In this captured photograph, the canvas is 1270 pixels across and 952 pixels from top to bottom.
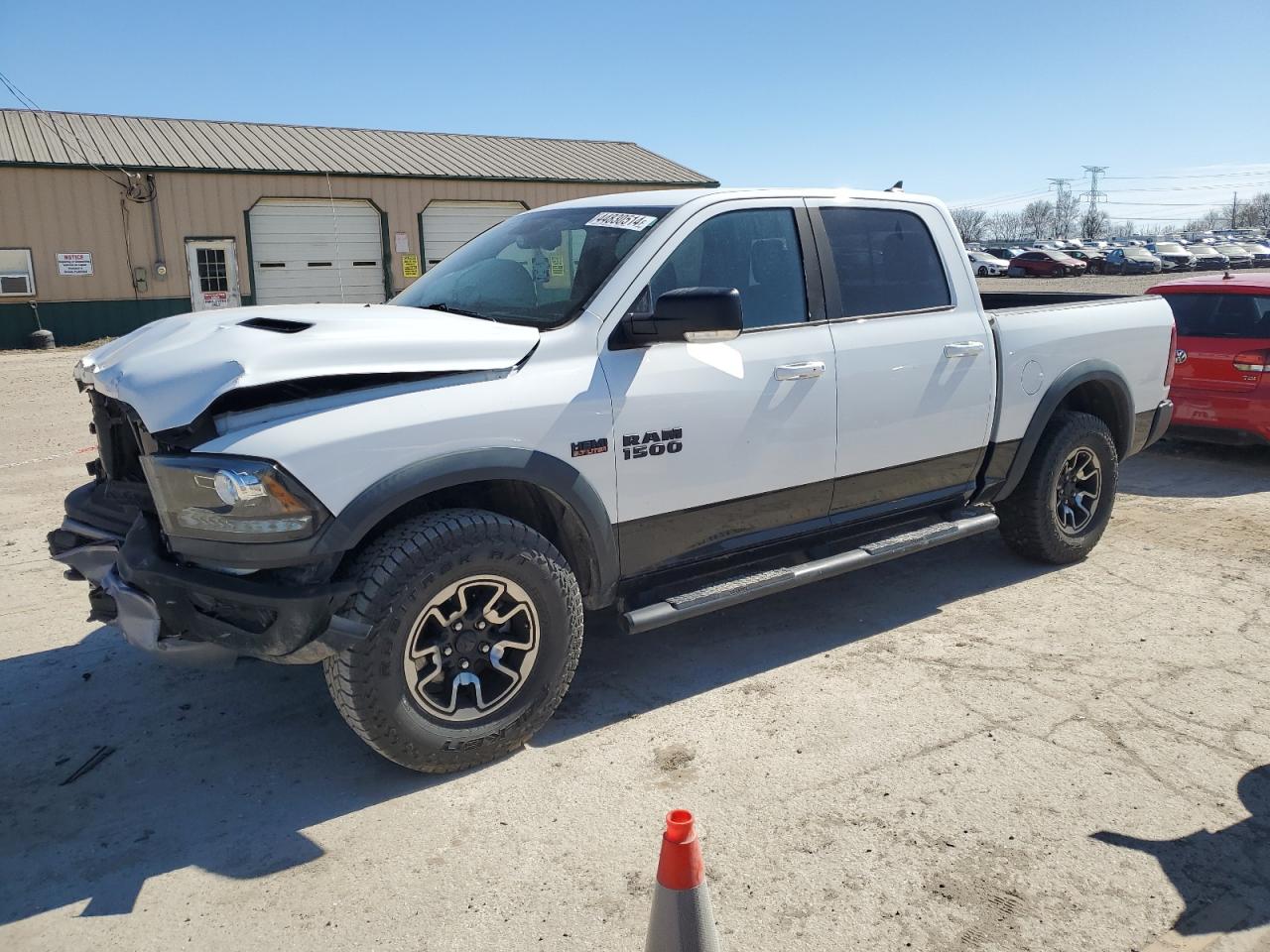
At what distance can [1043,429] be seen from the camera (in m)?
5.47

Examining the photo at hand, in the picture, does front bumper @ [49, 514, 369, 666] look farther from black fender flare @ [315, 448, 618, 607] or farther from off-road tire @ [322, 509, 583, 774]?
black fender flare @ [315, 448, 618, 607]

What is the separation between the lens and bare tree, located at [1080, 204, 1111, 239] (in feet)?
343

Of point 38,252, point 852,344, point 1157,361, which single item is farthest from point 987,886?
point 38,252

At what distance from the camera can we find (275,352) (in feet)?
10.3

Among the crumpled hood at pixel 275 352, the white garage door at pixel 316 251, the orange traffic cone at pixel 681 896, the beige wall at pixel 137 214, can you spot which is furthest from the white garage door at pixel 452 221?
the orange traffic cone at pixel 681 896

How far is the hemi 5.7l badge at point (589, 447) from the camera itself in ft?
11.9

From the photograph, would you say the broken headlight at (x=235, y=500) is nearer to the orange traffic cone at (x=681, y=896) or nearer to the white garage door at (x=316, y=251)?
the orange traffic cone at (x=681, y=896)

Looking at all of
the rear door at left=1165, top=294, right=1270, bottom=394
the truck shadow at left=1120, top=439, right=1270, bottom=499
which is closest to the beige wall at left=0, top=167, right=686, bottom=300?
the truck shadow at left=1120, top=439, right=1270, bottom=499

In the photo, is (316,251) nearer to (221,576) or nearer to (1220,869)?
(221,576)

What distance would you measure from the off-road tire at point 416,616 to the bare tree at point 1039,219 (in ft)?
429

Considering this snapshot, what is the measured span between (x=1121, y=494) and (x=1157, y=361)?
6.15 ft

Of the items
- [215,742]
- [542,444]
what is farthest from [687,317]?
[215,742]

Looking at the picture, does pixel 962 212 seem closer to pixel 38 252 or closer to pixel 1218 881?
pixel 38 252

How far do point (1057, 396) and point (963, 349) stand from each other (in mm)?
862
